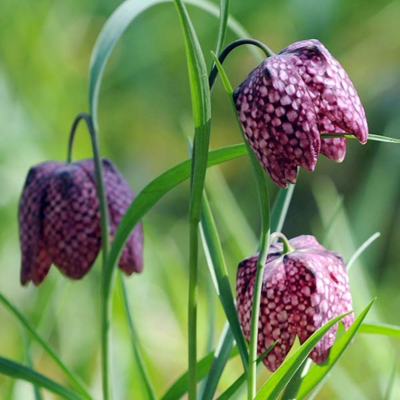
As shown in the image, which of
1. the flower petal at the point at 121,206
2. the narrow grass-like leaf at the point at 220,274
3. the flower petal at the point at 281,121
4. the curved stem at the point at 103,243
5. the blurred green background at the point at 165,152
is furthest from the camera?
the blurred green background at the point at 165,152

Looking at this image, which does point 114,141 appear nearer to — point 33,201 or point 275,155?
point 33,201

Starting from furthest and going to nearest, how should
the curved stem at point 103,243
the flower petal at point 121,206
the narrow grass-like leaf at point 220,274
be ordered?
the flower petal at point 121,206 → the curved stem at point 103,243 → the narrow grass-like leaf at point 220,274

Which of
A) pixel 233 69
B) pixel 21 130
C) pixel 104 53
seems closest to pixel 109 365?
pixel 104 53

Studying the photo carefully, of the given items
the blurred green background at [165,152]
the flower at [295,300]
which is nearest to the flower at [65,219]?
the flower at [295,300]

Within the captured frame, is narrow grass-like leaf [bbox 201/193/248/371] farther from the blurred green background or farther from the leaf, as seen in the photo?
the blurred green background

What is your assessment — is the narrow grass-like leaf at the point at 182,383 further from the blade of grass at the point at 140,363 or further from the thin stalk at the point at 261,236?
the thin stalk at the point at 261,236

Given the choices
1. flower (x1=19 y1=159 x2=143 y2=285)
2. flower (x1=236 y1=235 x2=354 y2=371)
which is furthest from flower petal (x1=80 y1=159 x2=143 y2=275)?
flower (x1=236 y1=235 x2=354 y2=371)
